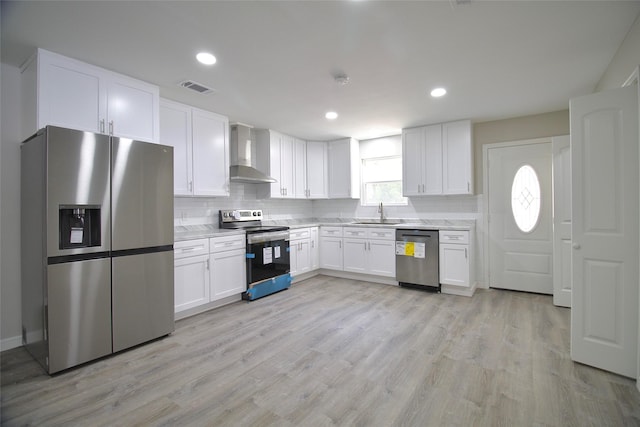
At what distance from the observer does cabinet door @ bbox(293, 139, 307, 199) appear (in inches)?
211

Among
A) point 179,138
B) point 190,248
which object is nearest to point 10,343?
point 190,248

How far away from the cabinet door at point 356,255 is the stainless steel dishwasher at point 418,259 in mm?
569

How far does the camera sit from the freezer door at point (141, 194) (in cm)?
255

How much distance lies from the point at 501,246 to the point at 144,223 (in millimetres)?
4598

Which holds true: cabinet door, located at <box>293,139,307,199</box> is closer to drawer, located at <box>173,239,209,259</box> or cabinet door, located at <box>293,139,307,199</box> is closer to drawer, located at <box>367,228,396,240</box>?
drawer, located at <box>367,228,396,240</box>

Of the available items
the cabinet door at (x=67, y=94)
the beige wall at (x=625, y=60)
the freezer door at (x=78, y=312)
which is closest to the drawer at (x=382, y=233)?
the beige wall at (x=625, y=60)

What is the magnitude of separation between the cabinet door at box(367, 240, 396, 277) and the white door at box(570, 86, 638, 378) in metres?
2.47

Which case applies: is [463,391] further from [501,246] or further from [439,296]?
[501,246]

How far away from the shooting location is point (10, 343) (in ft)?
8.73

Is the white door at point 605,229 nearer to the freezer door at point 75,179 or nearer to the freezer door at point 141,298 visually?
the freezer door at point 141,298

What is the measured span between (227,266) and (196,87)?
209 cm

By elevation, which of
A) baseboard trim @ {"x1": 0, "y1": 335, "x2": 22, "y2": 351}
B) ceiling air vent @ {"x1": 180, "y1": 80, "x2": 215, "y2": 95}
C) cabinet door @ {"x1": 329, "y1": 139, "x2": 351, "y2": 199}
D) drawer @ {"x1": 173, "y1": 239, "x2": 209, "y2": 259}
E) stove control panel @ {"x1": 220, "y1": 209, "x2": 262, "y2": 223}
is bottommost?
baseboard trim @ {"x1": 0, "y1": 335, "x2": 22, "y2": 351}

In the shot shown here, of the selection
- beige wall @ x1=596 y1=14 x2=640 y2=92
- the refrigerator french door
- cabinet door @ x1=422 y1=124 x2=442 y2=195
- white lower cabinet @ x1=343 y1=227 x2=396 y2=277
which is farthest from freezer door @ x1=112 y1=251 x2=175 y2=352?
beige wall @ x1=596 y1=14 x2=640 y2=92

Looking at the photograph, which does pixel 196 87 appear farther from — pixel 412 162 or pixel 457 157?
pixel 457 157
